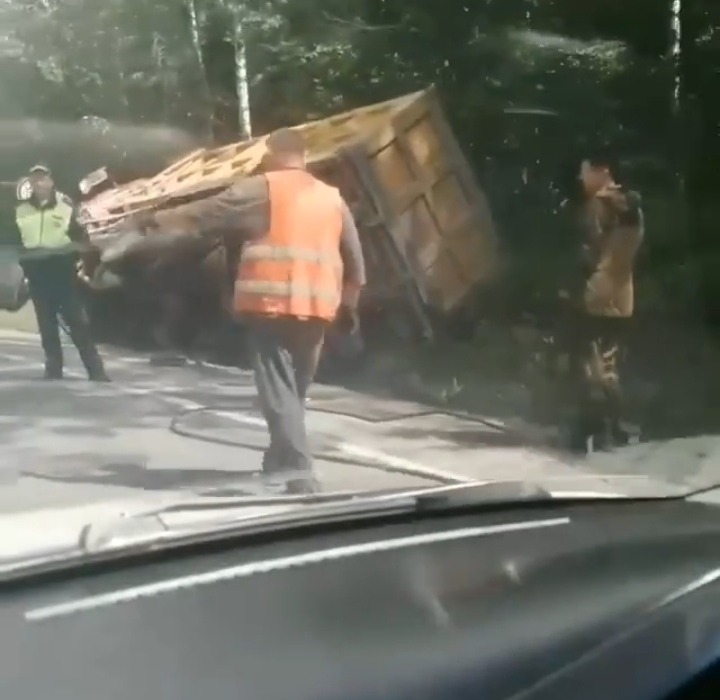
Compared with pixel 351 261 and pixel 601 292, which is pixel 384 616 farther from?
pixel 601 292

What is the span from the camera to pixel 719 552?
4.61ft

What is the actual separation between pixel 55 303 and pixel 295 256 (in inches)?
11.7

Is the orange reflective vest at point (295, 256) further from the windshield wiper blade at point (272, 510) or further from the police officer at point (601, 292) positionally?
the police officer at point (601, 292)

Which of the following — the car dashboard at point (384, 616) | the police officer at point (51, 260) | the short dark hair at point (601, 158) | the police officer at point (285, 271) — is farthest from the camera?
the short dark hair at point (601, 158)

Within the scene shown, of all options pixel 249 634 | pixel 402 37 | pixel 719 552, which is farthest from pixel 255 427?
pixel 719 552

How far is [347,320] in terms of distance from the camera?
51.4 inches

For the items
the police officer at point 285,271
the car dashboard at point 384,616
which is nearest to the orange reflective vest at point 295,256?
the police officer at point 285,271

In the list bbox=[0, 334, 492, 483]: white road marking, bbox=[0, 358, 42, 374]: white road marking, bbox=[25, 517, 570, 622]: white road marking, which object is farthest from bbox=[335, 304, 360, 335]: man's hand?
bbox=[0, 358, 42, 374]: white road marking

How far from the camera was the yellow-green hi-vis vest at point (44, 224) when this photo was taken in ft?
3.43

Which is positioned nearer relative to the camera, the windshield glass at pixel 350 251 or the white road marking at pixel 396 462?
the windshield glass at pixel 350 251

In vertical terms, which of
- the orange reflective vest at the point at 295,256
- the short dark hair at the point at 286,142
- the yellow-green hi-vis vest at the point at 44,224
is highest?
the short dark hair at the point at 286,142

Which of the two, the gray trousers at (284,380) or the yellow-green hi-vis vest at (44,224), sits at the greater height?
the yellow-green hi-vis vest at (44,224)

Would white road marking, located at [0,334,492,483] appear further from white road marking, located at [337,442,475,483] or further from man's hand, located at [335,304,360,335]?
A: man's hand, located at [335,304,360,335]

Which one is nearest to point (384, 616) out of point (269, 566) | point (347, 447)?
point (269, 566)
